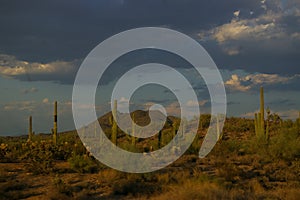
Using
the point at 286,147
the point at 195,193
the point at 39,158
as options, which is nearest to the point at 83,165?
the point at 39,158

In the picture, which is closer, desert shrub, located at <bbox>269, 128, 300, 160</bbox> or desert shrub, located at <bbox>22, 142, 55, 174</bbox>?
desert shrub, located at <bbox>22, 142, 55, 174</bbox>

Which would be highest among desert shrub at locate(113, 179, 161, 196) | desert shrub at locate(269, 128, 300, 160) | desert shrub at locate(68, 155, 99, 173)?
desert shrub at locate(269, 128, 300, 160)

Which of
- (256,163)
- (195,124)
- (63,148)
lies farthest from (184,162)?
(195,124)

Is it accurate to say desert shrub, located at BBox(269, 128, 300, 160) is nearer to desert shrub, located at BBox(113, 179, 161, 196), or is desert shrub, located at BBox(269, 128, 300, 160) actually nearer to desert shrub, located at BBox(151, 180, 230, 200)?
desert shrub, located at BBox(151, 180, 230, 200)

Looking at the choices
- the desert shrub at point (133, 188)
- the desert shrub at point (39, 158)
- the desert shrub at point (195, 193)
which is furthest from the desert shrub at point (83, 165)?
the desert shrub at point (195, 193)

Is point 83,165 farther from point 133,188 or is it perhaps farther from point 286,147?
point 286,147

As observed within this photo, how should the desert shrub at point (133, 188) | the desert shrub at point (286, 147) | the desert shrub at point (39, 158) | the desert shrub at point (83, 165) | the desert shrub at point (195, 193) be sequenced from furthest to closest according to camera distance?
the desert shrub at point (286, 147)
the desert shrub at point (83, 165)
the desert shrub at point (39, 158)
the desert shrub at point (133, 188)
the desert shrub at point (195, 193)

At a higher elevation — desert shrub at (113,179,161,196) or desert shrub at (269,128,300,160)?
desert shrub at (269,128,300,160)

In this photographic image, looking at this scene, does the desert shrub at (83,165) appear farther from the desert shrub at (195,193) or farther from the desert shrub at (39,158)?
the desert shrub at (195,193)

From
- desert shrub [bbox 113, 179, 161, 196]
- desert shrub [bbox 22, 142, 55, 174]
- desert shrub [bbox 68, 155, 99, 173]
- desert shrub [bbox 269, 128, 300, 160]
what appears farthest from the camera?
desert shrub [bbox 269, 128, 300, 160]

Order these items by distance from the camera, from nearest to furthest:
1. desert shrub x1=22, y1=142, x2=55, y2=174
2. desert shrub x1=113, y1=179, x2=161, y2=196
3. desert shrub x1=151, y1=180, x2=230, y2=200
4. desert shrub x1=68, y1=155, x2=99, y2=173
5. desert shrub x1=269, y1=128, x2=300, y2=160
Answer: desert shrub x1=151, y1=180, x2=230, y2=200 < desert shrub x1=113, y1=179, x2=161, y2=196 < desert shrub x1=22, y1=142, x2=55, y2=174 < desert shrub x1=68, y1=155, x2=99, y2=173 < desert shrub x1=269, y1=128, x2=300, y2=160

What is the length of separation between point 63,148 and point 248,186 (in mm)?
11705

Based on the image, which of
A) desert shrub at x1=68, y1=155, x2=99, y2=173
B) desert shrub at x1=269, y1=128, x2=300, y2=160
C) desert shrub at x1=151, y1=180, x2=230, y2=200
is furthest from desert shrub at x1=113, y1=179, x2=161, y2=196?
desert shrub at x1=269, y1=128, x2=300, y2=160

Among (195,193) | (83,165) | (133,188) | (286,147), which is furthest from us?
(286,147)
